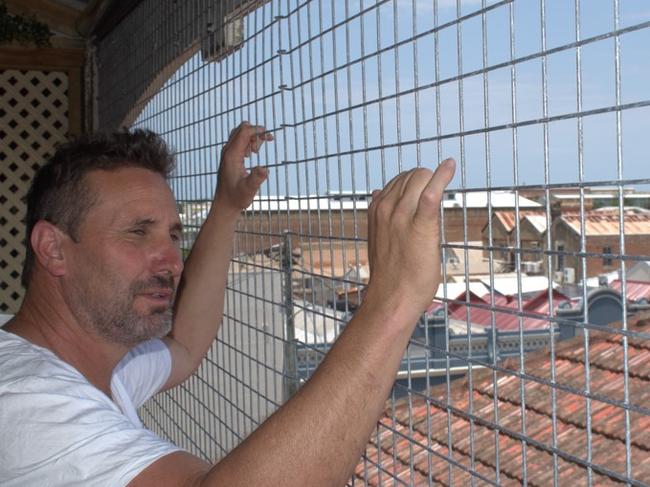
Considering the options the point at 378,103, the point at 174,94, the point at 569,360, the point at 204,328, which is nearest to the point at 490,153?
the point at 378,103

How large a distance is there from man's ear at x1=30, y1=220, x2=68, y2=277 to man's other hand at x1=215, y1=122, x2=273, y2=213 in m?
0.57

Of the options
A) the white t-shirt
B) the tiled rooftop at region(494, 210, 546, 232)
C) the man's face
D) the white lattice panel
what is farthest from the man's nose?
the white lattice panel

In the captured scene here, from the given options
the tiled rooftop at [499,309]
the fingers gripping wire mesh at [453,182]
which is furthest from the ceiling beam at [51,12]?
the tiled rooftop at [499,309]

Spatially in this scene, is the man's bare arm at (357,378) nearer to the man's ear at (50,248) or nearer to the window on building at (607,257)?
the window on building at (607,257)

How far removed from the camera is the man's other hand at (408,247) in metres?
1.03

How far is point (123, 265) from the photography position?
1538 millimetres

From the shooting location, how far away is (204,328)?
2262 millimetres

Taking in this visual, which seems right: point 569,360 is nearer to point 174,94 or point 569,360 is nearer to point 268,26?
point 268,26

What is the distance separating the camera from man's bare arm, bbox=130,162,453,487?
0.99 meters

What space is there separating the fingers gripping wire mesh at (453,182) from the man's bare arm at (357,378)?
0.20 meters

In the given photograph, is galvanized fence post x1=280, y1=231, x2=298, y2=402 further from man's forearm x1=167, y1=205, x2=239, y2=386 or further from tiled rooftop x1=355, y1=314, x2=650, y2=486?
tiled rooftop x1=355, y1=314, x2=650, y2=486

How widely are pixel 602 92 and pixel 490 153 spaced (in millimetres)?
232

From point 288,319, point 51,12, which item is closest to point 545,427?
point 288,319

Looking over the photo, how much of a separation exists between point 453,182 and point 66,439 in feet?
2.13
